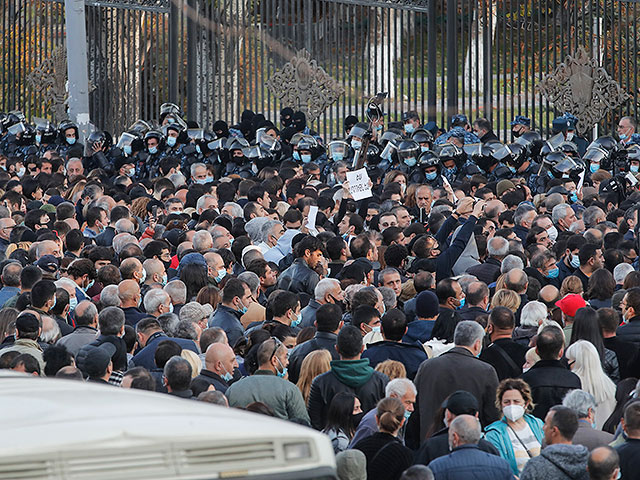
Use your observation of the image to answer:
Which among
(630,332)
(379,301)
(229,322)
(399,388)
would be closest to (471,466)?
(399,388)

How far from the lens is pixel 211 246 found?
1127cm

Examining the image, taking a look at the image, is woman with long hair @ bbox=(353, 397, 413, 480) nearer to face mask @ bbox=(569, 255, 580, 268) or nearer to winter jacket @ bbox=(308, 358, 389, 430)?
winter jacket @ bbox=(308, 358, 389, 430)

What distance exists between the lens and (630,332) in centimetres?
823

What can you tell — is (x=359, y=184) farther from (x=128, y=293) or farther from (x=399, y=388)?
(x=399, y=388)

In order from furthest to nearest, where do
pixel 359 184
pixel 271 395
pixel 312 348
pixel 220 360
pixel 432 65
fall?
pixel 432 65 → pixel 359 184 → pixel 312 348 → pixel 220 360 → pixel 271 395

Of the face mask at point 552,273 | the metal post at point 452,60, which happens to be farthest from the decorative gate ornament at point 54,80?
the face mask at point 552,273

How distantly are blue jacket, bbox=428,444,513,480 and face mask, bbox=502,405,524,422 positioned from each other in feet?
1.64

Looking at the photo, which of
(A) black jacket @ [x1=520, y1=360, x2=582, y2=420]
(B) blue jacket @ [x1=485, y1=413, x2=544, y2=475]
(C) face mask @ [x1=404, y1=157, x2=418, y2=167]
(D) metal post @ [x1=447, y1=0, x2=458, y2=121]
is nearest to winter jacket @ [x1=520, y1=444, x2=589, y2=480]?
(B) blue jacket @ [x1=485, y1=413, x2=544, y2=475]

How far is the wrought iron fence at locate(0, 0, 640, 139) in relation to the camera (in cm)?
1959

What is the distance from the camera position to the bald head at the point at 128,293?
905 cm

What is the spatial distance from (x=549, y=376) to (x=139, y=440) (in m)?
3.92

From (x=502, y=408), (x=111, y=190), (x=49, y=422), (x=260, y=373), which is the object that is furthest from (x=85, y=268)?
(x=49, y=422)

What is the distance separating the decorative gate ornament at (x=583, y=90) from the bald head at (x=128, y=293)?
11.4m

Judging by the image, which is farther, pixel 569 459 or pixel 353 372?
pixel 353 372
